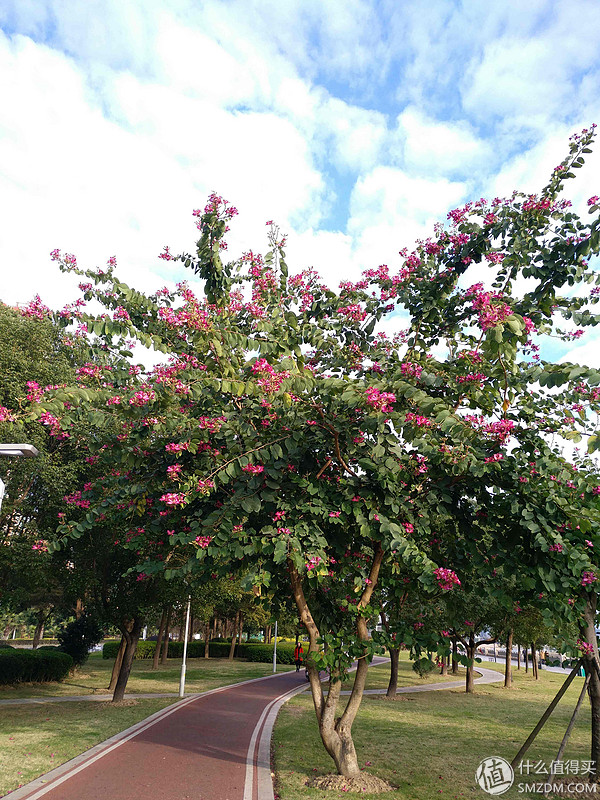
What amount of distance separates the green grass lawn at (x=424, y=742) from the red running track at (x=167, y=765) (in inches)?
31.6

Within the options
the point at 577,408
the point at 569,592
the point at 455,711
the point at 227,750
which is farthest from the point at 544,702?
the point at 577,408

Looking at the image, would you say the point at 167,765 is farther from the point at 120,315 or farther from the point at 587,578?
the point at 120,315

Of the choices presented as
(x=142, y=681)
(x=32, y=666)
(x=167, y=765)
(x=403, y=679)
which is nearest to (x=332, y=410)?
(x=167, y=765)

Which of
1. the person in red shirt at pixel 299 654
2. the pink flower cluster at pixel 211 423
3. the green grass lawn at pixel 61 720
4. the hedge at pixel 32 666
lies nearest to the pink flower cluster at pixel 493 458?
the pink flower cluster at pixel 211 423

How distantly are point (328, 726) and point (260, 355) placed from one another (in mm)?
6169

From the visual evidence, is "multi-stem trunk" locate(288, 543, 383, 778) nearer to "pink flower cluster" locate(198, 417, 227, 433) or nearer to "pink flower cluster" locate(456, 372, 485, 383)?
"pink flower cluster" locate(198, 417, 227, 433)

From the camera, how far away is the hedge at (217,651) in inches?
1720

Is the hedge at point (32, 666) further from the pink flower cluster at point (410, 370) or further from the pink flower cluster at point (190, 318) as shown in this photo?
the pink flower cluster at point (410, 370)

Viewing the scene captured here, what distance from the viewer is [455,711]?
770 inches

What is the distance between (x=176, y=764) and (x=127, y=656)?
32.3 feet

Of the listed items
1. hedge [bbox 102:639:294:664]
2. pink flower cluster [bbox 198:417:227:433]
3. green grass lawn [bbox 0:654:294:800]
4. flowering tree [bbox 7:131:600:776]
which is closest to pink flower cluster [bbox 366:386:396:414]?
flowering tree [bbox 7:131:600:776]

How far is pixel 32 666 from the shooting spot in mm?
23672

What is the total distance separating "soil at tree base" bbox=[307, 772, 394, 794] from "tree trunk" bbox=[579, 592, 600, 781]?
3370mm

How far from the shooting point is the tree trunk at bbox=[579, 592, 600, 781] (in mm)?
8603
